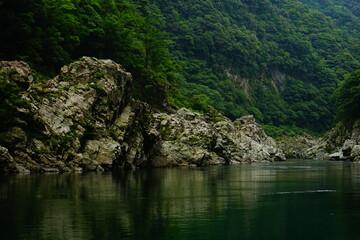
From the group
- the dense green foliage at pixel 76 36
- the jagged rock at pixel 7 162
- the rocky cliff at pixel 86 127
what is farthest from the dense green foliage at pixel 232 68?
the jagged rock at pixel 7 162

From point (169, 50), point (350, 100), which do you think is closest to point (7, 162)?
point (350, 100)

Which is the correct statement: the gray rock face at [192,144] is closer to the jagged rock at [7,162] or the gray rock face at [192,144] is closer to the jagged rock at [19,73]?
the jagged rock at [19,73]

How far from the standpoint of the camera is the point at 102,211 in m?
18.6

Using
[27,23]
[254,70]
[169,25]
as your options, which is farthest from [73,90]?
[254,70]

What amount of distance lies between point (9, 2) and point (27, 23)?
3068 mm

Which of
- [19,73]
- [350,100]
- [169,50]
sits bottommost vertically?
[19,73]

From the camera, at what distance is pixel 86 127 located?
47.7m

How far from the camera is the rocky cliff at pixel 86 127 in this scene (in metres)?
40.2

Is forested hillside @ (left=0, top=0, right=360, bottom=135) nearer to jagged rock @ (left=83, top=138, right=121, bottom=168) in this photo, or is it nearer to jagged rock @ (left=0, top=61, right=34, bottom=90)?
jagged rock @ (left=0, top=61, right=34, bottom=90)

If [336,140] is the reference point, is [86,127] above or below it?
above

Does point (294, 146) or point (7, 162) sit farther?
point (294, 146)

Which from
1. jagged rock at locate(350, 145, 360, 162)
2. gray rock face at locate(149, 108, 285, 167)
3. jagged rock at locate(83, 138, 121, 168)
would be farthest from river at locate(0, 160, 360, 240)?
jagged rock at locate(350, 145, 360, 162)

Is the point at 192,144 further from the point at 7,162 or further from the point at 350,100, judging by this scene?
the point at 350,100

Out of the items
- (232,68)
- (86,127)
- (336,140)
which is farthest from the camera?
(232,68)
